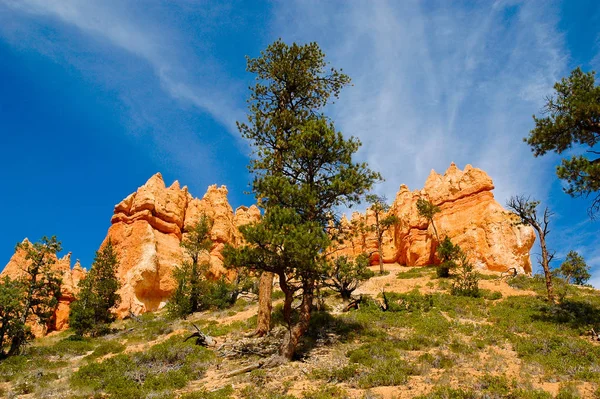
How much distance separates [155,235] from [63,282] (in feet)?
38.4

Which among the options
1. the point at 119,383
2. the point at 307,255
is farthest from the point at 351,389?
the point at 119,383

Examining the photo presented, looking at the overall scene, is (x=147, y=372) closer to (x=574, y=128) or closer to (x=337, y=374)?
(x=337, y=374)

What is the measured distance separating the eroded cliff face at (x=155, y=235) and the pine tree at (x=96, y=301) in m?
8.02

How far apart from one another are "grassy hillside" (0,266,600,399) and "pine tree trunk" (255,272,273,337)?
109 cm

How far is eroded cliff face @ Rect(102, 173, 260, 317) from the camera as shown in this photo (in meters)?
44.4

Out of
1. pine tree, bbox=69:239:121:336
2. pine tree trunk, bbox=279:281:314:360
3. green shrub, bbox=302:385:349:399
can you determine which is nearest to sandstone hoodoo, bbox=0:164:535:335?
pine tree, bbox=69:239:121:336

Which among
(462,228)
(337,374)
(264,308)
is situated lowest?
(337,374)

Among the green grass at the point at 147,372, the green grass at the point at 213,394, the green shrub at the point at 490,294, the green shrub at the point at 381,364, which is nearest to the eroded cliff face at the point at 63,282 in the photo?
the green grass at the point at 147,372

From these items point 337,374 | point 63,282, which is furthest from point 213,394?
point 63,282

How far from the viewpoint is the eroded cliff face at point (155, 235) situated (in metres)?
44.4

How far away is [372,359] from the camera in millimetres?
12438

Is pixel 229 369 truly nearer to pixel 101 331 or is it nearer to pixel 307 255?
pixel 307 255

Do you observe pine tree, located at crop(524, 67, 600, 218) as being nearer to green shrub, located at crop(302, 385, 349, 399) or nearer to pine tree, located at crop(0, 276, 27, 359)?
green shrub, located at crop(302, 385, 349, 399)

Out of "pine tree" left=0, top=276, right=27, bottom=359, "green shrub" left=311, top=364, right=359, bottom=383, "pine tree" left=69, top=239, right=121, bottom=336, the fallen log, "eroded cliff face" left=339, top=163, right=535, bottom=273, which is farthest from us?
"eroded cliff face" left=339, top=163, right=535, bottom=273
